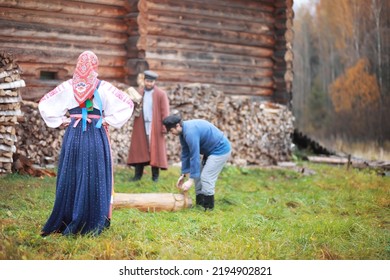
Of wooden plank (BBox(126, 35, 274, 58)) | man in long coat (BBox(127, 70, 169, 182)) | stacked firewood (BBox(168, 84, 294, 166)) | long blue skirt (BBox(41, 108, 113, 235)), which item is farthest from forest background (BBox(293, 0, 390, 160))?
long blue skirt (BBox(41, 108, 113, 235))

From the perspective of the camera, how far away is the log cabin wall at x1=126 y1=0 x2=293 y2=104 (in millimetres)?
12527

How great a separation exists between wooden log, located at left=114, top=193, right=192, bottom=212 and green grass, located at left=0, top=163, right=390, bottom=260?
15cm

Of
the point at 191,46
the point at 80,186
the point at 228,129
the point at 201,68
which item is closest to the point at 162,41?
the point at 191,46

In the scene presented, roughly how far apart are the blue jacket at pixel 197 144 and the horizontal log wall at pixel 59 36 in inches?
169

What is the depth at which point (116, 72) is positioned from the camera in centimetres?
1231

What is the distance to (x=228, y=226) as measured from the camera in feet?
22.7

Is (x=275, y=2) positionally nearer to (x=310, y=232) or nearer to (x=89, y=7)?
(x=89, y=7)

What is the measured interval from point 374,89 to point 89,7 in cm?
648

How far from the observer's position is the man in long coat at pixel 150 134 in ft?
34.5

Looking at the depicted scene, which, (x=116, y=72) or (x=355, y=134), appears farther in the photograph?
(x=355, y=134)

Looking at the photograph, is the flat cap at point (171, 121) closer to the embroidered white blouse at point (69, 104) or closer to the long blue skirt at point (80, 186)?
the embroidered white blouse at point (69, 104)

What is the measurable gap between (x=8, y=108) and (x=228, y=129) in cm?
558
